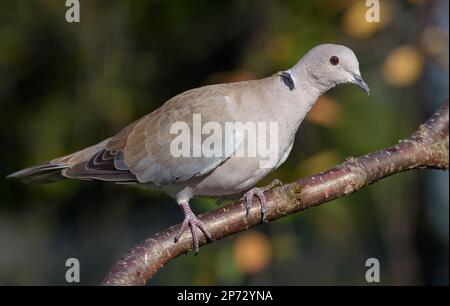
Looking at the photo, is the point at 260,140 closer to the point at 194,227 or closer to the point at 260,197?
the point at 260,197

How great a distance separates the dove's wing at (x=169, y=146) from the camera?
2789 millimetres

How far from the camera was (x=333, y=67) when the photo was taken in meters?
2.80

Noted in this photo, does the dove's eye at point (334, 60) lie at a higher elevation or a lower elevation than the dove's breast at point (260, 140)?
higher

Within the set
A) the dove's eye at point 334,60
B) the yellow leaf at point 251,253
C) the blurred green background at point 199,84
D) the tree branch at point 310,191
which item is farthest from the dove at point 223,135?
the yellow leaf at point 251,253

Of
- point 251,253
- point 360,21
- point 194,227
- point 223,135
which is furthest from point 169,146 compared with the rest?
point 360,21

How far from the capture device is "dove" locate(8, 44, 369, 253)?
2.76m

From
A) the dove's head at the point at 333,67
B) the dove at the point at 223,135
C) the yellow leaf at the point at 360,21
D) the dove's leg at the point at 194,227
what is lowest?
the dove's leg at the point at 194,227

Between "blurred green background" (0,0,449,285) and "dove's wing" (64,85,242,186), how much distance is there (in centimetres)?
54

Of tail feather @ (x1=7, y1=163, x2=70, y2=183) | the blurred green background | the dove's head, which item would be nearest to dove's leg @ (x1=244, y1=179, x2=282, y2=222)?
the dove's head

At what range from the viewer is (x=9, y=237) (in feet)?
15.1

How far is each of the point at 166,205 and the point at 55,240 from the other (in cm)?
74

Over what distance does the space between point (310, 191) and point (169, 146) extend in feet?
2.33

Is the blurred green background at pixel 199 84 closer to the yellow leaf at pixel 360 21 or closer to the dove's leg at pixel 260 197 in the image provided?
the yellow leaf at pixel 360 21
